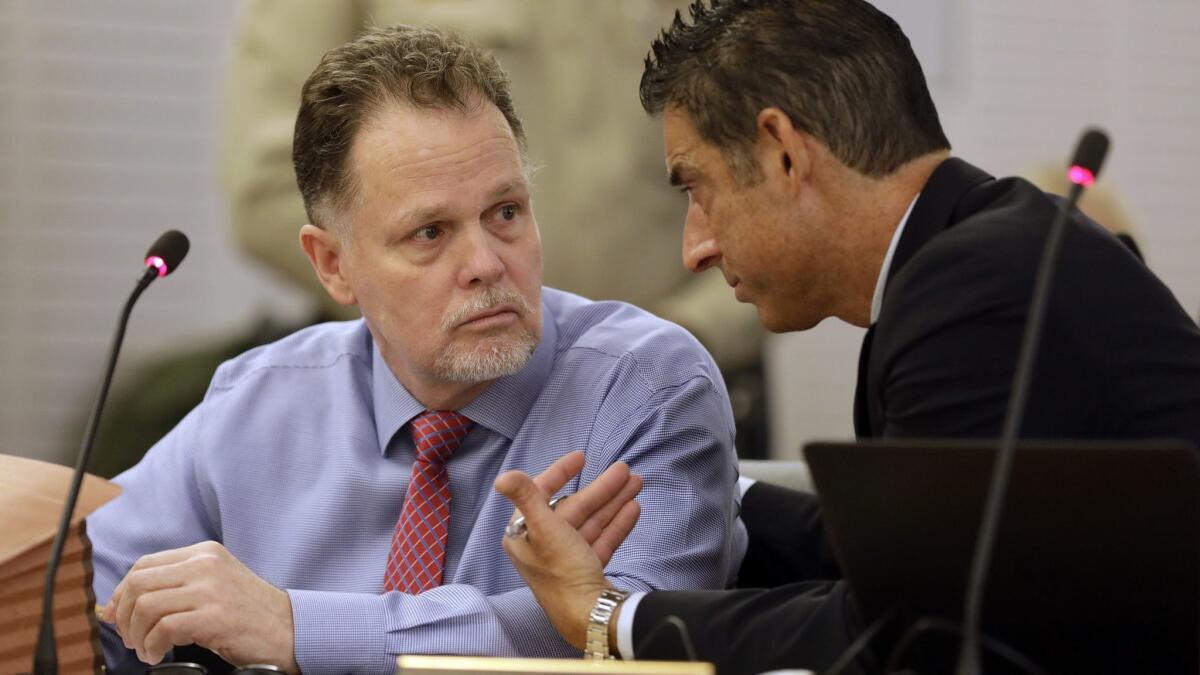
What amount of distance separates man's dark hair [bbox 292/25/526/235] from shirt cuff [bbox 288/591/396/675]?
1.90 feet

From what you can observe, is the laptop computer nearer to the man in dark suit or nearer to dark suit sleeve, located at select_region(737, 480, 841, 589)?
the man in dark suit

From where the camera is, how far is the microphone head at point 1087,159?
1218 mm

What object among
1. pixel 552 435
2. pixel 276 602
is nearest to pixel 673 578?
pixel 552 435

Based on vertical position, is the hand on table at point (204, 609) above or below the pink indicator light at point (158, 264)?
below

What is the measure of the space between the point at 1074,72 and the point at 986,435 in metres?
4.27

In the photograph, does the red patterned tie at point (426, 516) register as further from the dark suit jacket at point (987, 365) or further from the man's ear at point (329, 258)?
the dark suit jacket at point (987, 365)

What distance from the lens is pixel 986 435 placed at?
1.40 m

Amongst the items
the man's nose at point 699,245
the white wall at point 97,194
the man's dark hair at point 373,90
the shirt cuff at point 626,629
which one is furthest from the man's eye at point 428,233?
the white wall at point 97,194

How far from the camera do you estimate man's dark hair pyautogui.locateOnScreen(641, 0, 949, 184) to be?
166 centimetres

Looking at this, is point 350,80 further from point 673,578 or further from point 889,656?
point 889,656

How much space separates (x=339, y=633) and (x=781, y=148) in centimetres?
72

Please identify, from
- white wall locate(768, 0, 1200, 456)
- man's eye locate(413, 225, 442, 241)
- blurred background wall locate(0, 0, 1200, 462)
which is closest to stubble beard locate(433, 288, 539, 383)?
man's eye locate(413, 225, 442, 241)

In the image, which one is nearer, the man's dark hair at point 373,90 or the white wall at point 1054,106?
the man's dark hair at point 373,90

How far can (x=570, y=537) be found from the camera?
156 cm
